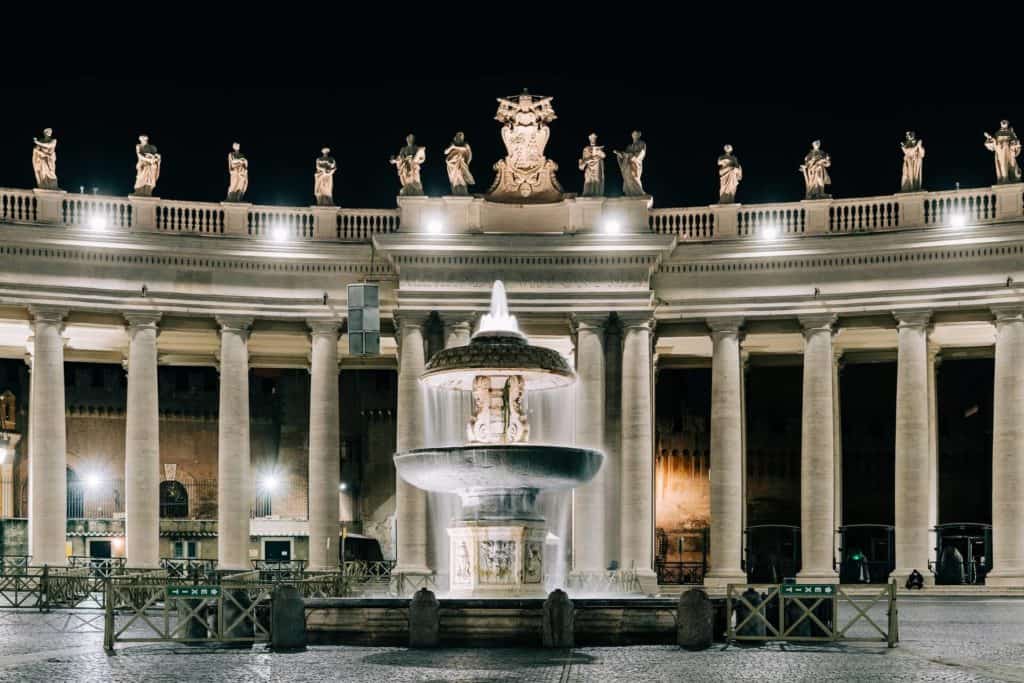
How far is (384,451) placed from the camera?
91.4 metres

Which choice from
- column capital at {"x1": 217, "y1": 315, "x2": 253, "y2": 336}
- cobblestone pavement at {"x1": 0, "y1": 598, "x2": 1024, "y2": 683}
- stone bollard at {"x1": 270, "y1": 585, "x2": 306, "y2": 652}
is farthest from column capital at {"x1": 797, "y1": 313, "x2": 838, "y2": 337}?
stone bollard at {"x1": 270, "y1": 585, "x2": 306, "y2": 652}

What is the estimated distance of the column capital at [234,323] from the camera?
219 feet

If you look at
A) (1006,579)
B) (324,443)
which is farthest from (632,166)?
(1006,579)

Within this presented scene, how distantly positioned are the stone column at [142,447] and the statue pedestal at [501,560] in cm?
2454

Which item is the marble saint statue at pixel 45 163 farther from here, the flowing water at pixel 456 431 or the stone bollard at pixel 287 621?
the stone bollard at pixel 287 621

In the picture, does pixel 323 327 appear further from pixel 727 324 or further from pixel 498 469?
pixel 498 469

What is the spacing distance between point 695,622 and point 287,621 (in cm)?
843

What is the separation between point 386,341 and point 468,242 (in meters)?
8.28

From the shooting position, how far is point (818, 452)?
66.2 m

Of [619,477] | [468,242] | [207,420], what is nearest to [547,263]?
[468,242]

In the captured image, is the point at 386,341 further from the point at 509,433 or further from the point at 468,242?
the point at 509,433

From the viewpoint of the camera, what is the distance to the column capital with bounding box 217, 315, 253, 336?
66.8 meters

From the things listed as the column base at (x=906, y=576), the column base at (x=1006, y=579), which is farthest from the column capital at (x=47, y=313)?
the column base at (x=1006, y=579)

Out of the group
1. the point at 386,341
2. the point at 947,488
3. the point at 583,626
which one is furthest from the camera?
the point at 947,488
